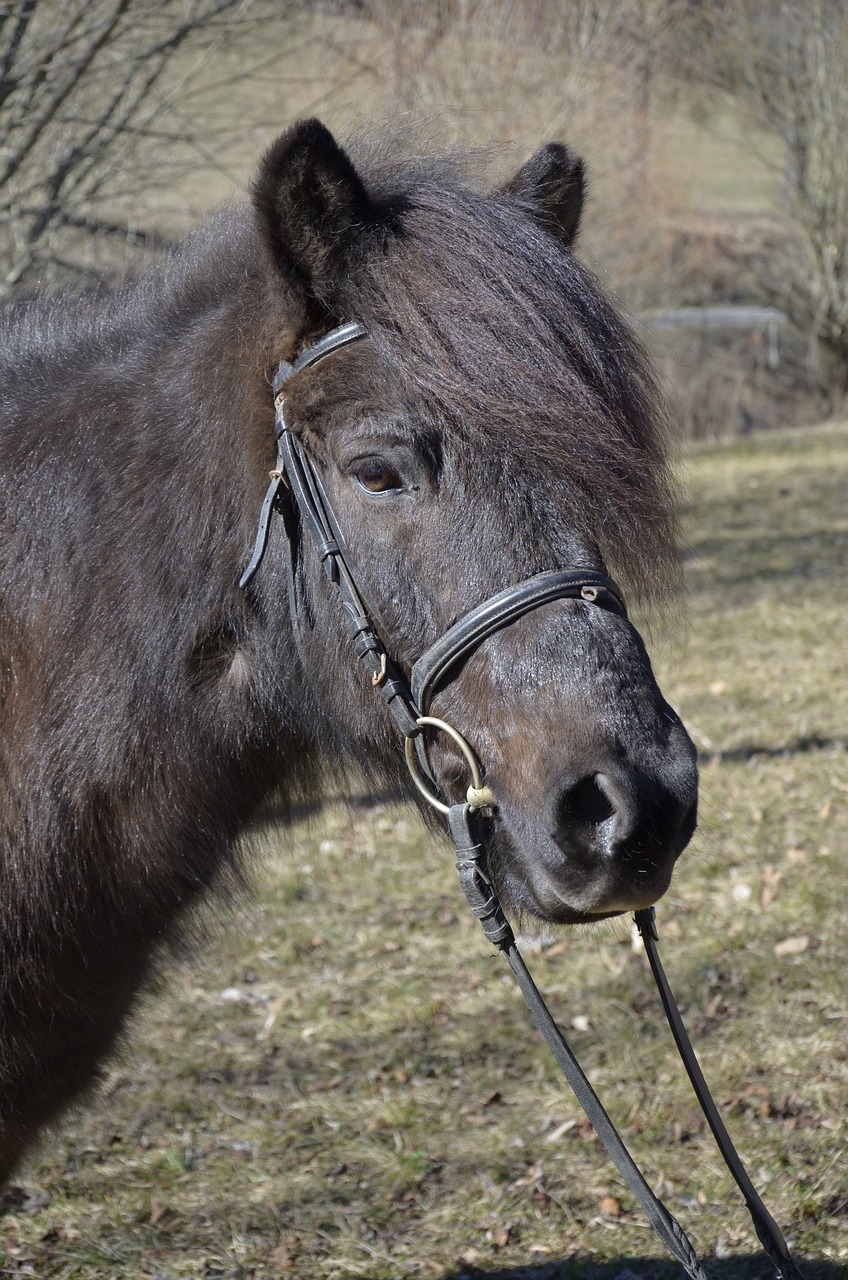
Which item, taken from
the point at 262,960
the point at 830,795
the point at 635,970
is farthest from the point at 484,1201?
the point at 830,795

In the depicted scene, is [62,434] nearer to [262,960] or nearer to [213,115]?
[262,960]

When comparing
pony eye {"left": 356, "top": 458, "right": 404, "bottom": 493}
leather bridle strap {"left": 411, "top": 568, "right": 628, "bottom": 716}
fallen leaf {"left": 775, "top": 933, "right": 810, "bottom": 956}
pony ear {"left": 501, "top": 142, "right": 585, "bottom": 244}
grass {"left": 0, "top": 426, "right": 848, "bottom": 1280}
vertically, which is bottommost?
fallen leaf {"left": 775, "top": 933, "right": 810, "bottom": 956}

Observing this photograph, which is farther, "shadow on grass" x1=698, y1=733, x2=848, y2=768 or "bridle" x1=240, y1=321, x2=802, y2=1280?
"shadow on grass" x1=698, y1=733, x2=848, y2=768

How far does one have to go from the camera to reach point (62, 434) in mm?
2344

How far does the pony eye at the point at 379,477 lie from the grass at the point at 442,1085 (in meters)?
1.13

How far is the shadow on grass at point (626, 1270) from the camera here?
3.00 meters

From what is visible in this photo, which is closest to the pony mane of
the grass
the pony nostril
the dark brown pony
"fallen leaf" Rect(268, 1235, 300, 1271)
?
the dark brown pony

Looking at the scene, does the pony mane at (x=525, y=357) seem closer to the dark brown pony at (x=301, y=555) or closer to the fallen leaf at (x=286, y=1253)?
Result: the dark brown pony at (x=301, y=555)

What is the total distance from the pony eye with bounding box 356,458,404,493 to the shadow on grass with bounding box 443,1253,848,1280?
7.50ft

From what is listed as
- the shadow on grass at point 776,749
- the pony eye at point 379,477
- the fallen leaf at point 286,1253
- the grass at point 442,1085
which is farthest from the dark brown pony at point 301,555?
the shadow on grass at point 776,749

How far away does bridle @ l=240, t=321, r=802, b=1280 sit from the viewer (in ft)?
6.06

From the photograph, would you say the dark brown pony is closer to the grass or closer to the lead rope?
the lead rope

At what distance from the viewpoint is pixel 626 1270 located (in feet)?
9.95

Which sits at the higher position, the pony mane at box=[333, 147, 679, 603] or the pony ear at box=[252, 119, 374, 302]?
the pony ear at box=[252, 119, 374, 302]
